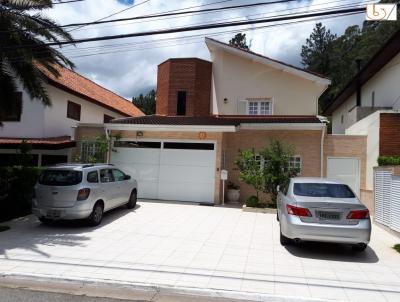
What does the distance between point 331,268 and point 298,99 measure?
1457 centimetres

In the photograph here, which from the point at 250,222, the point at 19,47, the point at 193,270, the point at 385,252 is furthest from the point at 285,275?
the point at 19,47

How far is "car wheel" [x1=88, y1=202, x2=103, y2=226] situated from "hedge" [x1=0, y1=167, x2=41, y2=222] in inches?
119

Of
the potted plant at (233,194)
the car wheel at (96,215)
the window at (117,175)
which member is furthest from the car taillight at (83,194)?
the potted plant at (233,194)

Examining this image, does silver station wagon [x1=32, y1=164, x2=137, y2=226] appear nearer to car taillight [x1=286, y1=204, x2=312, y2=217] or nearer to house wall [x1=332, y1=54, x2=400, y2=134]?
car taillight [x1=286, y1=204, x2=312, y2=217]

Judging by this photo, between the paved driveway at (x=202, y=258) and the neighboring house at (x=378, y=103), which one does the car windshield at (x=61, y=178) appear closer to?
the paved driveway at (x=202, y=258)

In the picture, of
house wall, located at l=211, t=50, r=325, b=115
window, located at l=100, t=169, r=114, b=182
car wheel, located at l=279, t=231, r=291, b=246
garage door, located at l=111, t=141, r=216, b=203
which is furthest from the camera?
house wall, located at l=211, t=50, r=325, b=115

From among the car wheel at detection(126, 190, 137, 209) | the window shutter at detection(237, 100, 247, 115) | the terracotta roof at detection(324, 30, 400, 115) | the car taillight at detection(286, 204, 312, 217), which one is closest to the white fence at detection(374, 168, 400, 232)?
the car taillight at detection(286, 204, 312, 217)

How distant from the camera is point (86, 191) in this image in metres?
10.7

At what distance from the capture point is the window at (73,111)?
21297mm

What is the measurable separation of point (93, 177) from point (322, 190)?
636cm

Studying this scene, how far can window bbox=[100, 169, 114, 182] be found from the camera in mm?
11907

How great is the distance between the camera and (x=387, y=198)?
1149cm

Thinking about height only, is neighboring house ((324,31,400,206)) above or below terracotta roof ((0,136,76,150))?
above

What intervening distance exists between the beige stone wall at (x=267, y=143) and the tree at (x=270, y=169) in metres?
1.16
